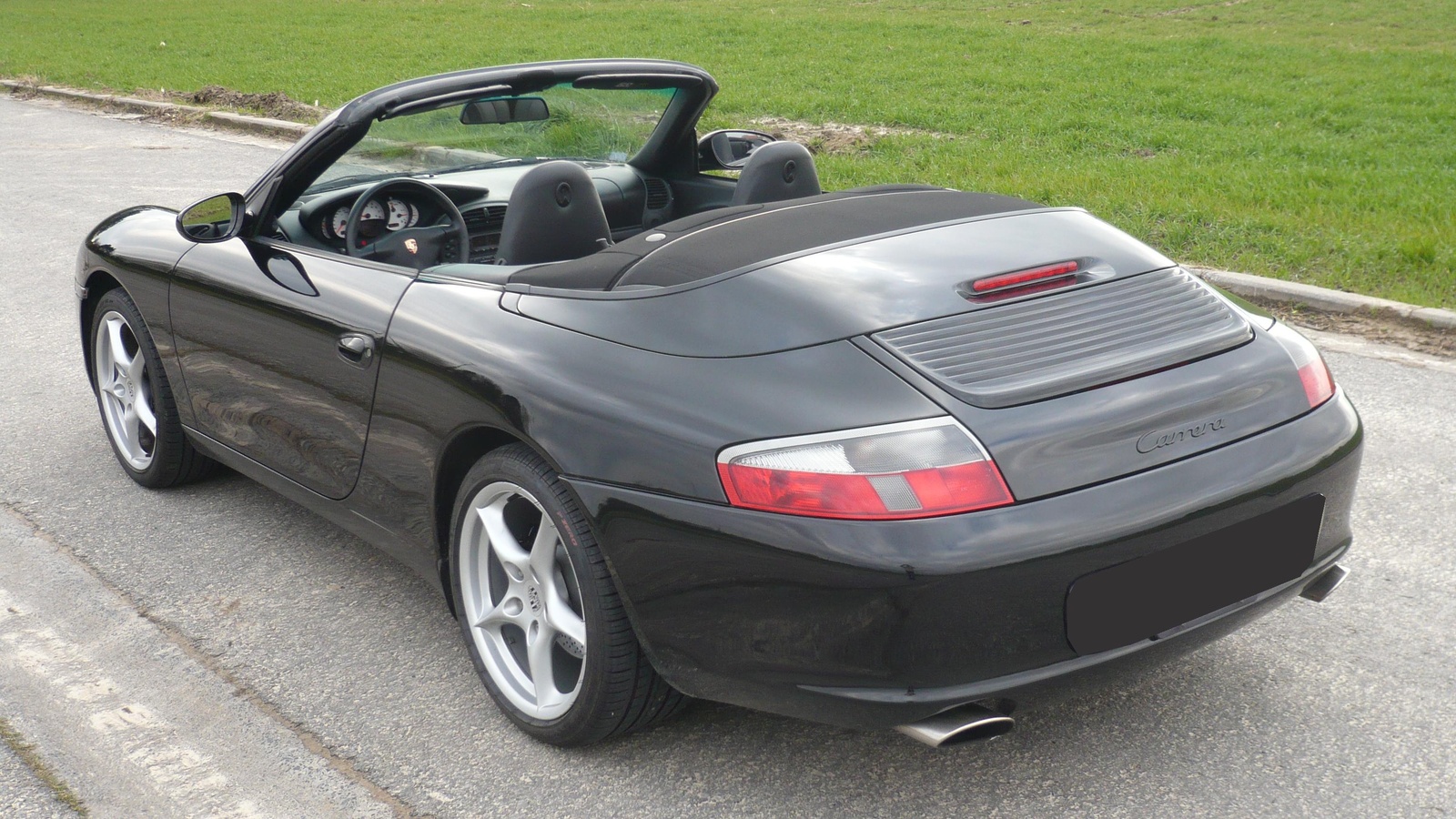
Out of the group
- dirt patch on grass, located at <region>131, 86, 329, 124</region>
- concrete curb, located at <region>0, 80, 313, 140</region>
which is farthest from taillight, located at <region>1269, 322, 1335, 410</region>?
dirt patch on grass, located at <region>131, 86, 329, 124</region>

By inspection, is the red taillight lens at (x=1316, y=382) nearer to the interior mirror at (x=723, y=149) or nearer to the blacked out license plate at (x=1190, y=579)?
the blacked out license plate at (x=1190, y=579)

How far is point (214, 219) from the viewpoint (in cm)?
396

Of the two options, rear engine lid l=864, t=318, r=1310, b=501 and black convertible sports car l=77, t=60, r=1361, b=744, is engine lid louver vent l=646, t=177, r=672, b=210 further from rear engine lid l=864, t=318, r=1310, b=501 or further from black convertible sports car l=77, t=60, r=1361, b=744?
rear engine lid l=864, t=318, r=1310, b=501

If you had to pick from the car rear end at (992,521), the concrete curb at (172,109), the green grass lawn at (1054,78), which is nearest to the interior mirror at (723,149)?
the car rear end at (992,521)

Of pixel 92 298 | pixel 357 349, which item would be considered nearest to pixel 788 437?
pixel 357 349

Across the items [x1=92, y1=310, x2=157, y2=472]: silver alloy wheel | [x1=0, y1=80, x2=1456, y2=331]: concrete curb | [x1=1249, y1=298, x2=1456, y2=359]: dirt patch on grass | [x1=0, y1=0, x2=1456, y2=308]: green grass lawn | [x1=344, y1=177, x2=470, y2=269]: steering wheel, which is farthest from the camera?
[x1=0, y1=0, x2=1456, y2=308]: green grass lawn

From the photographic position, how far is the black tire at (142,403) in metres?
4.18

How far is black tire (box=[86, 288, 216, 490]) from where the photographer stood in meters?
4.18

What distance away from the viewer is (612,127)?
423 centimetres

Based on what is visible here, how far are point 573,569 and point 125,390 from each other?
262 cm

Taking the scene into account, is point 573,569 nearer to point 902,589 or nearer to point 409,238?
point 902,589

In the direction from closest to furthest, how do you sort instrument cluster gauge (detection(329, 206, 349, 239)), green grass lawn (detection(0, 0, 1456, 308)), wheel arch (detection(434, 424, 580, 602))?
wheel arch (detection(434, 424, 580, 602))
instrument cluster gauge (detection(329, 206, 349, 239))
green grass lawn (detection(0, 0, 1456, 308))

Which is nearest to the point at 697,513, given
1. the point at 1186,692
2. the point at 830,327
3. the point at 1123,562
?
the point at 830,327

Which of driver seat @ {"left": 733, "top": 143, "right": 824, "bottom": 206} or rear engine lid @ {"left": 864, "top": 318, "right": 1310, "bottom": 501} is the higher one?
driver seat @ {"left": 733, "top": 143, "right": 824, "bottom": 206}
